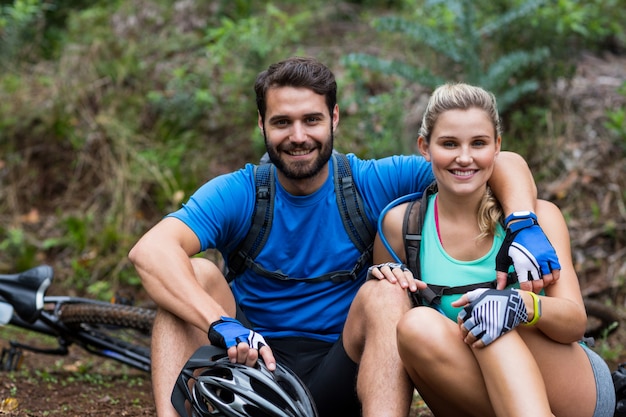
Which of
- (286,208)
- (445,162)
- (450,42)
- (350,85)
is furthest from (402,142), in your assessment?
(445,162)

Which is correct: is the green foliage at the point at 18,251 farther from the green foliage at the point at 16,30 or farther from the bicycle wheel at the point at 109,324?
the green foliage at the point at 16,30

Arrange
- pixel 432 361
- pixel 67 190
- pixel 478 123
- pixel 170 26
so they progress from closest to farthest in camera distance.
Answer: pixel 432 361 → pixel 478 123 → pixel 67 190 → pixel 170 26

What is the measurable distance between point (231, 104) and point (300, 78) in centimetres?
432

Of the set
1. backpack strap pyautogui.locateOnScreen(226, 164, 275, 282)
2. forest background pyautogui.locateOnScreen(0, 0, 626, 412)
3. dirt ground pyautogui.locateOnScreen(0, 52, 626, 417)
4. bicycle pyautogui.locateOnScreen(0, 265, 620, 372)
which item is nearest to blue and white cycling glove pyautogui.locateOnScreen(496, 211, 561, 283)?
backpack strap pyautogui.locateOnScreen(226, 164, 275, 282)

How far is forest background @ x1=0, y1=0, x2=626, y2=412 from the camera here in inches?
272

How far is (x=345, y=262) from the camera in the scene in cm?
387

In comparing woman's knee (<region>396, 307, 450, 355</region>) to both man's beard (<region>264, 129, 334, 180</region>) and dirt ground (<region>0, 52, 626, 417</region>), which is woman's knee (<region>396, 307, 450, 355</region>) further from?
dirt ground (<region>0, 52, 626, 417</region>)

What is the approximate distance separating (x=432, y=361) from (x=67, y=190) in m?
6.13

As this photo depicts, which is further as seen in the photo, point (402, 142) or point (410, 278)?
point (402, 142)

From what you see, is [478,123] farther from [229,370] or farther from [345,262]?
[229,370]

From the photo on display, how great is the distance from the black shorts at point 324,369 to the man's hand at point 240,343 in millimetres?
516

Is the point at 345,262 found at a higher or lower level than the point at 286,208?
lower

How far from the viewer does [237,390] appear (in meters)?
3.01

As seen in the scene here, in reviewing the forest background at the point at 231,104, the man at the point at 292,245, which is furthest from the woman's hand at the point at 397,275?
the forest background at the point at 231,104
